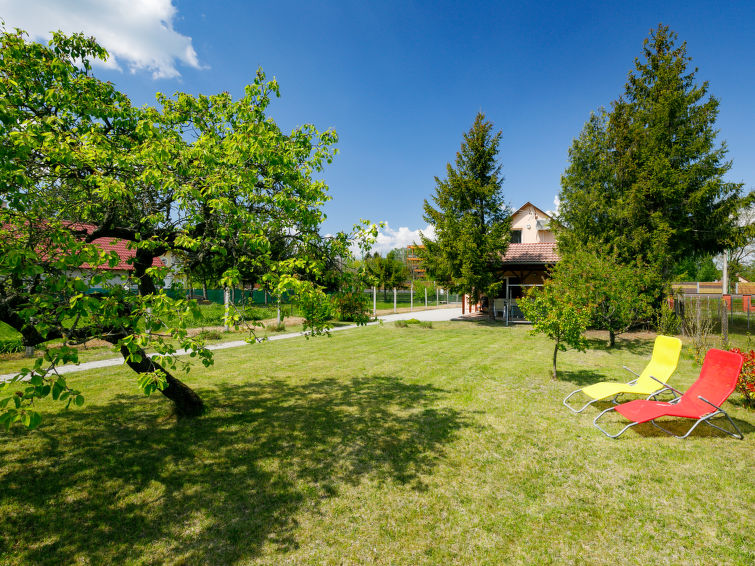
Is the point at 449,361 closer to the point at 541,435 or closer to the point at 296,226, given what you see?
the point at 541,435

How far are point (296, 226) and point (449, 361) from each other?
22.4 feet

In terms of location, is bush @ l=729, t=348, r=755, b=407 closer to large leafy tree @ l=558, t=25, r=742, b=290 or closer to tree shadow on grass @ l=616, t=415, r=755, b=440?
tree shadow on grass @ l=616, t=415, r=755, b=440

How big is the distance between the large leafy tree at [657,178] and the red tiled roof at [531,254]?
285 centimetres

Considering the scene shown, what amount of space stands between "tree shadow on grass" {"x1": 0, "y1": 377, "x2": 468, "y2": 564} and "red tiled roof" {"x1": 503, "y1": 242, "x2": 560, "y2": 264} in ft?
53.5

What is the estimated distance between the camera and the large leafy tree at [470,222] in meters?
19.4

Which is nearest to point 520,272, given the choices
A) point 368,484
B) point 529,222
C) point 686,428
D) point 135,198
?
point 686,428

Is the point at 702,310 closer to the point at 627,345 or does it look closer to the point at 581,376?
the point at 627,345

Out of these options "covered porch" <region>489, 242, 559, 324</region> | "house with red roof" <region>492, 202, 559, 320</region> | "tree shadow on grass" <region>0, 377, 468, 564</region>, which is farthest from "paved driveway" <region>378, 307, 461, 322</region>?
"tree shadow on grass" <region>0, 377, 468, 564</region>

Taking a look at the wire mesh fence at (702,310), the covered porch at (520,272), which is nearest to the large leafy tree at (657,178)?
the wire mesh fence at (702,310)

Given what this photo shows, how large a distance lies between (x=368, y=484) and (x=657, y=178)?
18.4 meters

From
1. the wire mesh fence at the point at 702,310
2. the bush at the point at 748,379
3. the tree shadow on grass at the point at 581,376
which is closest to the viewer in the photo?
the bush at the point at 748,379

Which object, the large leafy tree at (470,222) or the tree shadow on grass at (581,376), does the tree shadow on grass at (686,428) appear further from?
the large leafy tree at (470,222)

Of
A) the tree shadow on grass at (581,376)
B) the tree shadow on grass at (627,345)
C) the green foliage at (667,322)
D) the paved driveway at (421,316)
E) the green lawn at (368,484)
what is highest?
the green foliage at (667,322)

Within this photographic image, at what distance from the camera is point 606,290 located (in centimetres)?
1200
